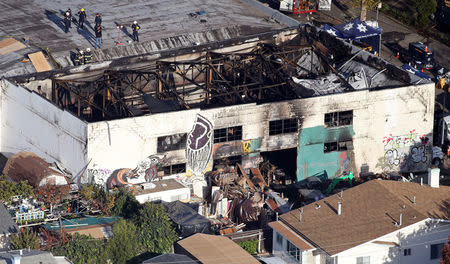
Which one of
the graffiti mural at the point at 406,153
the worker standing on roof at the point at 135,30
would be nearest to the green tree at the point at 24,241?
the graffiti mural at the point at 406,153

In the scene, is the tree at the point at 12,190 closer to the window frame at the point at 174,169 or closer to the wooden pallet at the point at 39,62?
the window frame at the point at 174,169

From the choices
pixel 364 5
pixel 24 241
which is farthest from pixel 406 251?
pixel 364 5

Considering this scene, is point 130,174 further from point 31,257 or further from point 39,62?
point 31,257

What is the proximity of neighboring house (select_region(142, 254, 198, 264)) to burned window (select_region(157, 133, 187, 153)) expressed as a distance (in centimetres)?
1323

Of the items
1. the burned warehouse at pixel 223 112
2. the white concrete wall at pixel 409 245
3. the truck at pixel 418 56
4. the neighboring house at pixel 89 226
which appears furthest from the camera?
the truck at pixel 418 56

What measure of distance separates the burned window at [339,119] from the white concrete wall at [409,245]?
14973 millimetres

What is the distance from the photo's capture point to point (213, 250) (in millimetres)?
67000

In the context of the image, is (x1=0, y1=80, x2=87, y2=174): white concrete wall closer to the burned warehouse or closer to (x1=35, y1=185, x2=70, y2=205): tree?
the burned warehouse

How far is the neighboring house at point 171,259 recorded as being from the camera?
64.3 metres

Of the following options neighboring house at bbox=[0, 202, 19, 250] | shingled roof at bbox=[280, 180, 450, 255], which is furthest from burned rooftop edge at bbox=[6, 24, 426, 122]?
neighboring house at bbox=[0, 202, 19, 250]

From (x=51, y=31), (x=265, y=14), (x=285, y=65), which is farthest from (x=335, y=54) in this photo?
(x=51, y=31)

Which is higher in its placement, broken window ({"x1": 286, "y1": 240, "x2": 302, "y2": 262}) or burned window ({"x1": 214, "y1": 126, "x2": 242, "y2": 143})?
burned window ({"x1": 214, "y1": 126, "x2": 242, "y2": 143})

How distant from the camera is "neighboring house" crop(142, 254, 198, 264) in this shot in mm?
64312

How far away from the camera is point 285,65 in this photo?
286 feet
